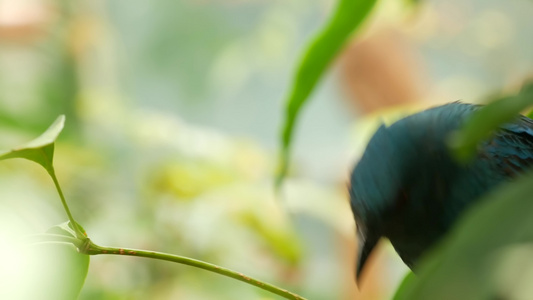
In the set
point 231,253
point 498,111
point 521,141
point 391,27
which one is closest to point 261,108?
point 391,27

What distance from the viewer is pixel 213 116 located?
405 centimetres

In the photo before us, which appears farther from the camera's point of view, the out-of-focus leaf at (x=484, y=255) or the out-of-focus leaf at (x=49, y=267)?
the out-of-focus leaf at (x=49, y=267)

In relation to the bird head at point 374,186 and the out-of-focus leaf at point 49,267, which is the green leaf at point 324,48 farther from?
the out-of-focus leaf at point 49,267

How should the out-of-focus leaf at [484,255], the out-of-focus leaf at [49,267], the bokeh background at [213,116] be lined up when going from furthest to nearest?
1. the bokeh background at [213,116]
2. the out-of-focus leaf at [49,267]
3. the out-of-focus leaf at [484,255]

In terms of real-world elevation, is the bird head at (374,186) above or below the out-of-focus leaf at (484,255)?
below

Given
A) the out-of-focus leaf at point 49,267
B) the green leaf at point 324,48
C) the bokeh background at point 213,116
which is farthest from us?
the bokeh background at point 213,116

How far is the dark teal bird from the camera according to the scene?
71 cm

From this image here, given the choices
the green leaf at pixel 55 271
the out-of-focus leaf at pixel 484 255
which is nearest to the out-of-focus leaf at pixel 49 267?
the green leaf at pixel 55 271

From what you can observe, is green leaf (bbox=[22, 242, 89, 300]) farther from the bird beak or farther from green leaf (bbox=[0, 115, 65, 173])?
the bird beak

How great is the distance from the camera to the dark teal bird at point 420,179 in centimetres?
71

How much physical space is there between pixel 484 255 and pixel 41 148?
320mm

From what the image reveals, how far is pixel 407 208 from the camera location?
2.42 ft

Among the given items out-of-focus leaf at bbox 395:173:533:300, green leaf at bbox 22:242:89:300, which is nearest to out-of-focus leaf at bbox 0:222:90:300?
green leaf at bbox 22:242:89:300

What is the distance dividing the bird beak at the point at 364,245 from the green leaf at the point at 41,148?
367mm
